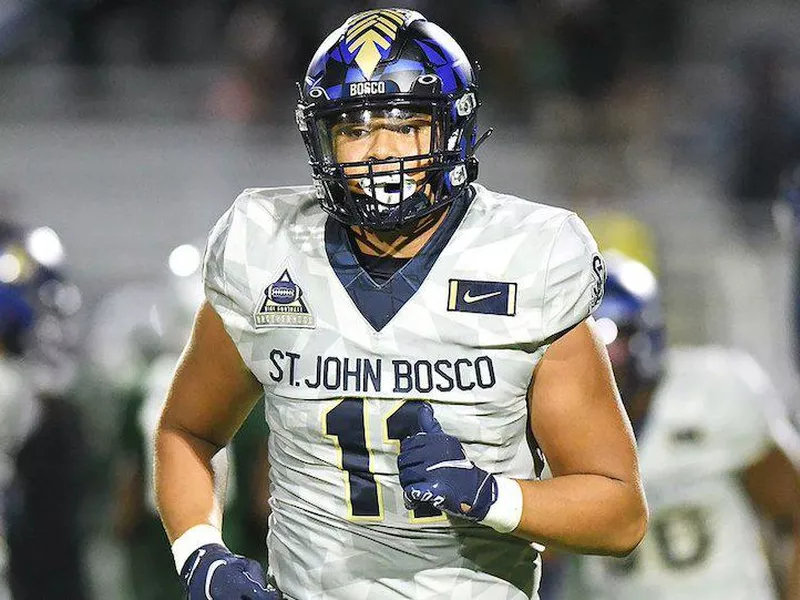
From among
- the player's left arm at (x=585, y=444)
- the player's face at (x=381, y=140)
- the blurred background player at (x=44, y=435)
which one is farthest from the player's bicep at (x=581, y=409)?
the blurred background player at (x=44, y=435)


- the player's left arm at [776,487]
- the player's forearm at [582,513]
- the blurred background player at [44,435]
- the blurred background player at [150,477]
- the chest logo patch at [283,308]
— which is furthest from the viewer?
the blurred background player at [150,477]

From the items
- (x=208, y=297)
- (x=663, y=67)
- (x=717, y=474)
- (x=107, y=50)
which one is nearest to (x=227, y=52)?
(x=107, y=50)

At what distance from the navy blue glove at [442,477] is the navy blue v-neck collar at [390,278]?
0.71 ft

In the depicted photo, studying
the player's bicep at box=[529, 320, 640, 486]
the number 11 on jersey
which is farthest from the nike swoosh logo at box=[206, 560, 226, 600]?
the player's bicep at box=[529, 320, 640, 486]

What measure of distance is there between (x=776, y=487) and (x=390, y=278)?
1.71 meters

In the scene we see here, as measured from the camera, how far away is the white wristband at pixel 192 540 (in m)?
2.52

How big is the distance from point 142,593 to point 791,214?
92.9 inches

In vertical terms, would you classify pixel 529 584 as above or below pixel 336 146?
below

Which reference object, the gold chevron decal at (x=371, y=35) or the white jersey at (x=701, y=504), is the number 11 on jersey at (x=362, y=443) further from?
the white jersey at (x=701, y=504)

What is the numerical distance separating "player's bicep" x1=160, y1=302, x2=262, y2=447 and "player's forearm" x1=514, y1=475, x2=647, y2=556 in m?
0.53

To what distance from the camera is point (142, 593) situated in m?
5.20

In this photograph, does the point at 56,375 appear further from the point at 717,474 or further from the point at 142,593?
the point at 717,474

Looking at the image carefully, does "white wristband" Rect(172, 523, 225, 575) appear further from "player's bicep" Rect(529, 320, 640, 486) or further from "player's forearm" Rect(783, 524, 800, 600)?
"player's forearm" Rect(783, 524, 800, 600)

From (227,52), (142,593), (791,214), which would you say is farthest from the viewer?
(227,52)
